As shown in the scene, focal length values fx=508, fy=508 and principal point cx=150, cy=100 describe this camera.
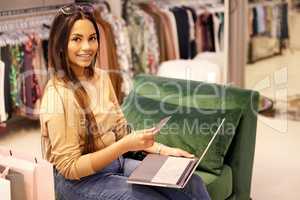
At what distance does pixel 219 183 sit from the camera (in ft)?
7.49

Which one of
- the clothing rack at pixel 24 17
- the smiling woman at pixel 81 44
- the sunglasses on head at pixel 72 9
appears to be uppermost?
the clothing rack at pixel 24 17

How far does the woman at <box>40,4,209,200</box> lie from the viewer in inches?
72.5

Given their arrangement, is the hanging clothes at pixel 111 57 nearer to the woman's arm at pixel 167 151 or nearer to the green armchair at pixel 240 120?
the green armchair at pixel 240 120

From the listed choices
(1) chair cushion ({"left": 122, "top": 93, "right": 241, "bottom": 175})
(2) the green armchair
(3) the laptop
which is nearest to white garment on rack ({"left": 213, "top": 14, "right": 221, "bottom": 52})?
(2) the green armchair

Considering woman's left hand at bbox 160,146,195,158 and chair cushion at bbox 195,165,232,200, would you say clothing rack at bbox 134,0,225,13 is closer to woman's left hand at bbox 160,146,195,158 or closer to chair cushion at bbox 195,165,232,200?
chair cushion at bbox 195,165,232,200

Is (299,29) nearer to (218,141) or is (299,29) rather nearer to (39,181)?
(218,141)

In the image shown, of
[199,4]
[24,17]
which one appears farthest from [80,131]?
[199,4]

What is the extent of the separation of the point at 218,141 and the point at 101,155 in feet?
2.31

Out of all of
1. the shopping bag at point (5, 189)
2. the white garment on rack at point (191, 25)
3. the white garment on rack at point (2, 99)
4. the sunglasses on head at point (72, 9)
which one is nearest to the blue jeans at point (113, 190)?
the shopping bag at point (5, 189)

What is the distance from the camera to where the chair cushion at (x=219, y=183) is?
225 cm

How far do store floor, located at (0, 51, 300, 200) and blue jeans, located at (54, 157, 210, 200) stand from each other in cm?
116

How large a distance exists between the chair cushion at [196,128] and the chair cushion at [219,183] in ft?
0.11

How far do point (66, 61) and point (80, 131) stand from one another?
27cm

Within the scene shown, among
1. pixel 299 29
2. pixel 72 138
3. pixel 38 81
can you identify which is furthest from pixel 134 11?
pixel 72 138
